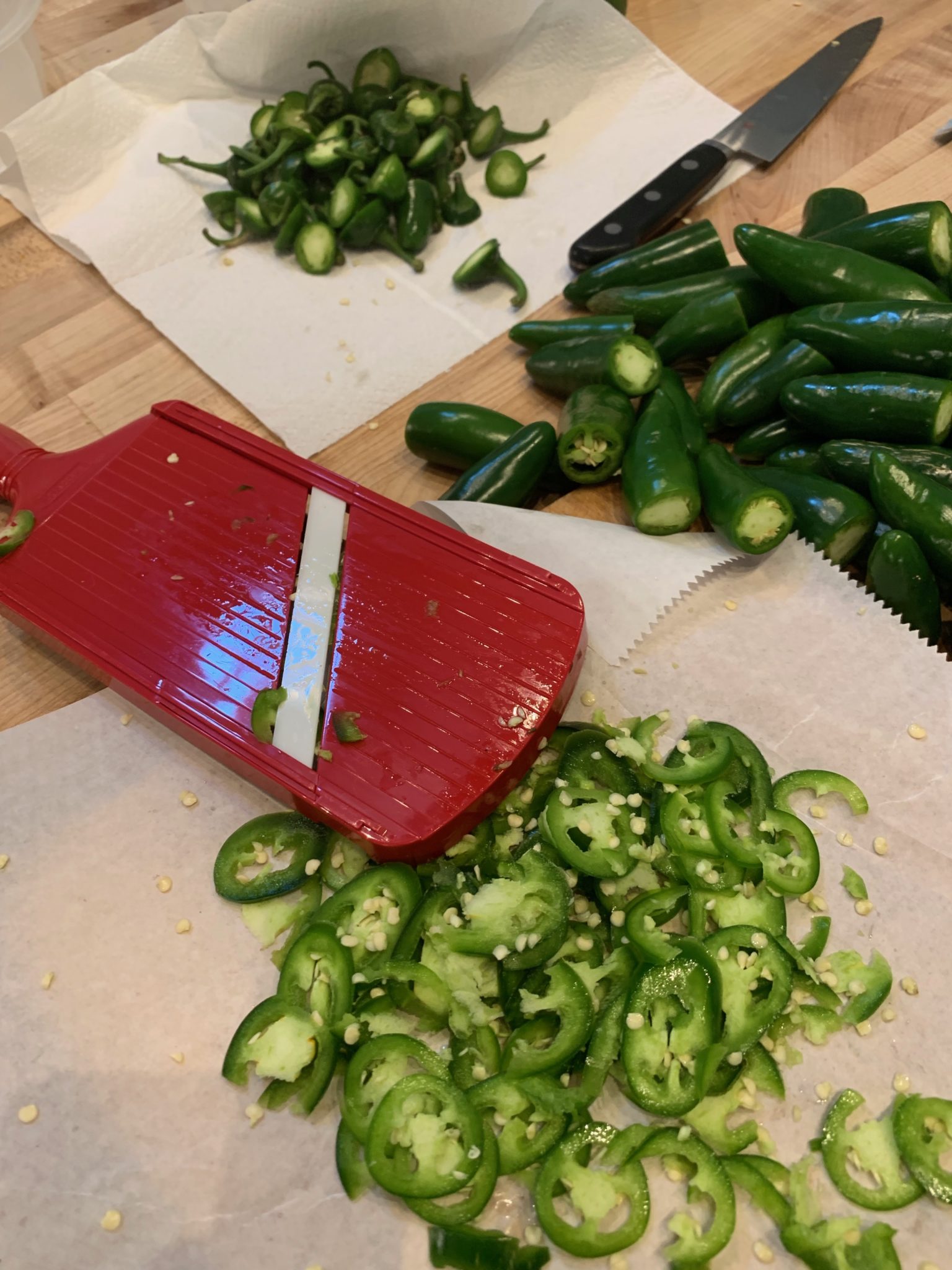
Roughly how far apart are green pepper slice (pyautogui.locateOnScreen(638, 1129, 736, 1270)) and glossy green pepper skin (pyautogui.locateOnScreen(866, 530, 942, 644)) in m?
1.00

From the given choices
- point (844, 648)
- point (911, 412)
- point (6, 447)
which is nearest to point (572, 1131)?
point (844, 648)

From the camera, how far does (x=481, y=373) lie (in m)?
2.41

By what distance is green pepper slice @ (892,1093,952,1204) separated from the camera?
52.6 inches

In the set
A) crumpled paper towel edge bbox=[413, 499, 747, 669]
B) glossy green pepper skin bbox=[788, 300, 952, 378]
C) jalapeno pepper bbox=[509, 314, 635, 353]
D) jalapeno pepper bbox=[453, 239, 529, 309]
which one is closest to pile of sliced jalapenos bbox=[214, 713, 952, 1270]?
crumpled paper towel edge bbox=[413, 499, 747, 669]

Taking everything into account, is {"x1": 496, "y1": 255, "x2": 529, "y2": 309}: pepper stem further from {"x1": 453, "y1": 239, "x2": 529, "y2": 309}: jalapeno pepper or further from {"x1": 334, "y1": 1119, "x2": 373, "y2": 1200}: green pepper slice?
{"x1": 334, "y1": 1119, "x2": 373, "y2": 1200}: green pepper slice

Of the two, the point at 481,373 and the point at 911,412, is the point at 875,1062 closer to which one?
A: the point at 911,412

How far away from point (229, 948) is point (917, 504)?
1.44 m

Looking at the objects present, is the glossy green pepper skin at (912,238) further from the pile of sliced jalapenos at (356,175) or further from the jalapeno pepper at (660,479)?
the pile of sliced jalapenos at (356,175)

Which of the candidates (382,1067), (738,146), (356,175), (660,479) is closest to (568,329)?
(660,479)

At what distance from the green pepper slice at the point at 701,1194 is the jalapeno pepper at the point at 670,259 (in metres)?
1.89

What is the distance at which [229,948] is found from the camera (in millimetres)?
1572

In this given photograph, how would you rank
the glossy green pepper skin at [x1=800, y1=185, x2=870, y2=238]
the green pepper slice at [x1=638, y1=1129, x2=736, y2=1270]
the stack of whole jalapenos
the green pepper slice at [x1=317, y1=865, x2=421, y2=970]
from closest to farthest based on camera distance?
the green pepper slice at [x1=638, y1=1129, x2=736, y2=1270] < the green pepper slice at [x1=317, y1=865, x2=421, y2=970] < the stack of whole jalapenos < the glossy green pepper skin at [x1=800, y1=185, x2=870, y2=238]

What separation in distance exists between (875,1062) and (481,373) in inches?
67.3

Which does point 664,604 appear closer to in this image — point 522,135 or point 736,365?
point 736,365
